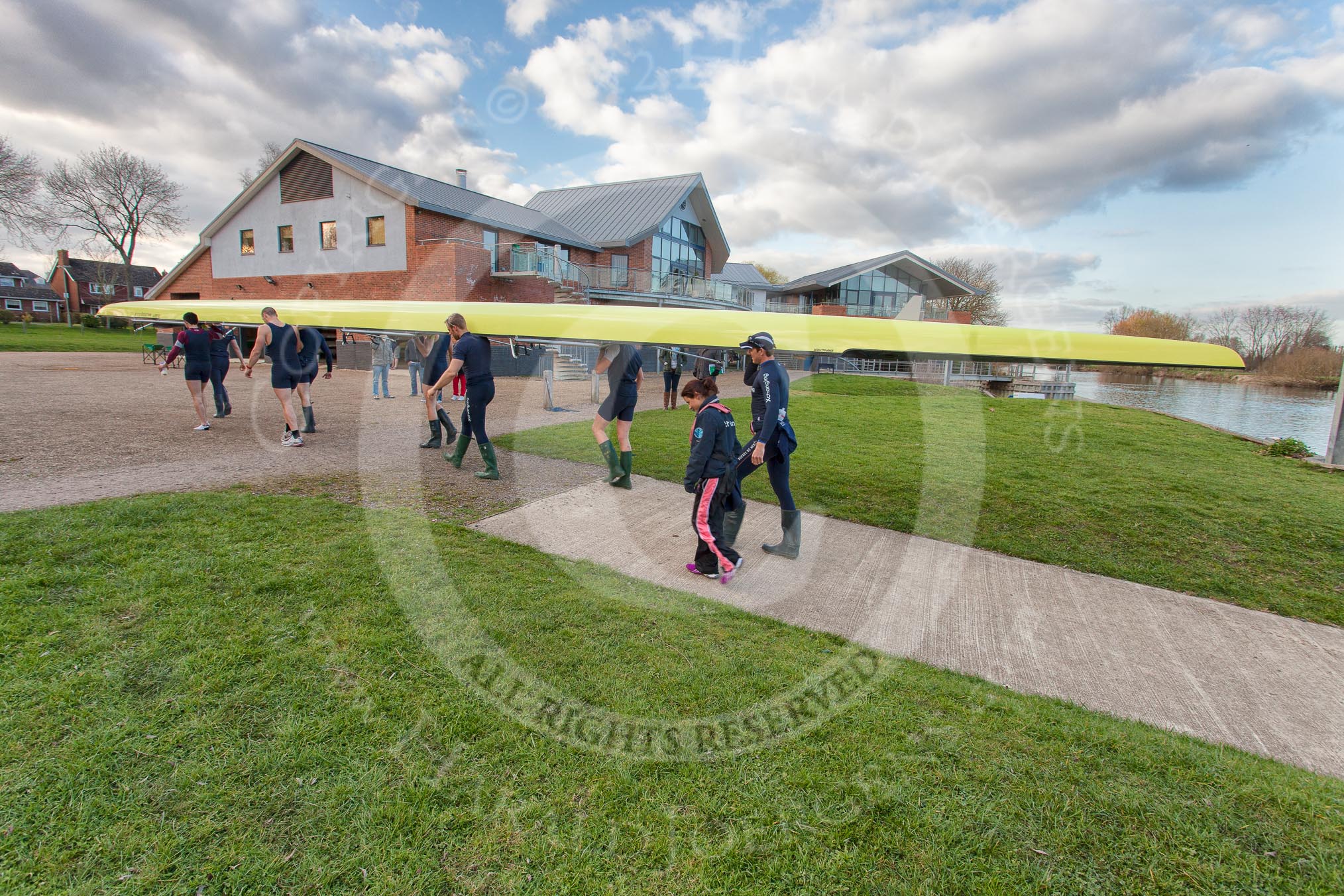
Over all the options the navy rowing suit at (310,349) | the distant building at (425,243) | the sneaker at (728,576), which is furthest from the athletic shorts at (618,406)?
the distant building at (425,243)

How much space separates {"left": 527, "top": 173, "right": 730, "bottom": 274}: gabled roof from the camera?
103ft

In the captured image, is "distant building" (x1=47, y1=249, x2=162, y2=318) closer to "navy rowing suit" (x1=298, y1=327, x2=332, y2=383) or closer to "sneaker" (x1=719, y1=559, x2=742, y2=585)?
"navy rowing suit" (x1=298, y1=327, x2=332, y2=383)

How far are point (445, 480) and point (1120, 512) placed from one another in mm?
8251

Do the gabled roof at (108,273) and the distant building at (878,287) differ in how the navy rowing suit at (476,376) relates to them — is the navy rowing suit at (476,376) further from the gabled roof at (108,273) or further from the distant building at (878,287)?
the gabled roof at (108,273)

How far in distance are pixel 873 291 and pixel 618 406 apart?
123 ft

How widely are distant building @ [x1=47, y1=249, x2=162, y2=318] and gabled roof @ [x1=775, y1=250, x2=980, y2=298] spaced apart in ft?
223

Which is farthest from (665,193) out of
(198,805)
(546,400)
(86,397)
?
(198,805)

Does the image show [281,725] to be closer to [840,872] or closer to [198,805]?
[198,805]

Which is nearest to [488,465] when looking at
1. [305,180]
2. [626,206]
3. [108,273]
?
[305,180]

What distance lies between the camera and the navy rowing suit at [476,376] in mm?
6574

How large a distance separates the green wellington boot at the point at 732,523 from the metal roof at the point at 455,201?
75.9 ft

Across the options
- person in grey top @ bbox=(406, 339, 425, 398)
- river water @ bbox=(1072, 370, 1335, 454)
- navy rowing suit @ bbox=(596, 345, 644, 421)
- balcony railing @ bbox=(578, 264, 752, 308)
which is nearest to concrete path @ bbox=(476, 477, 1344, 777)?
navy rowing suit @ bbox=(596, 345, 644, 421)

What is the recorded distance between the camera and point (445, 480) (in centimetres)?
708

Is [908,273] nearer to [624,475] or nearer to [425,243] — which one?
[425,243]
